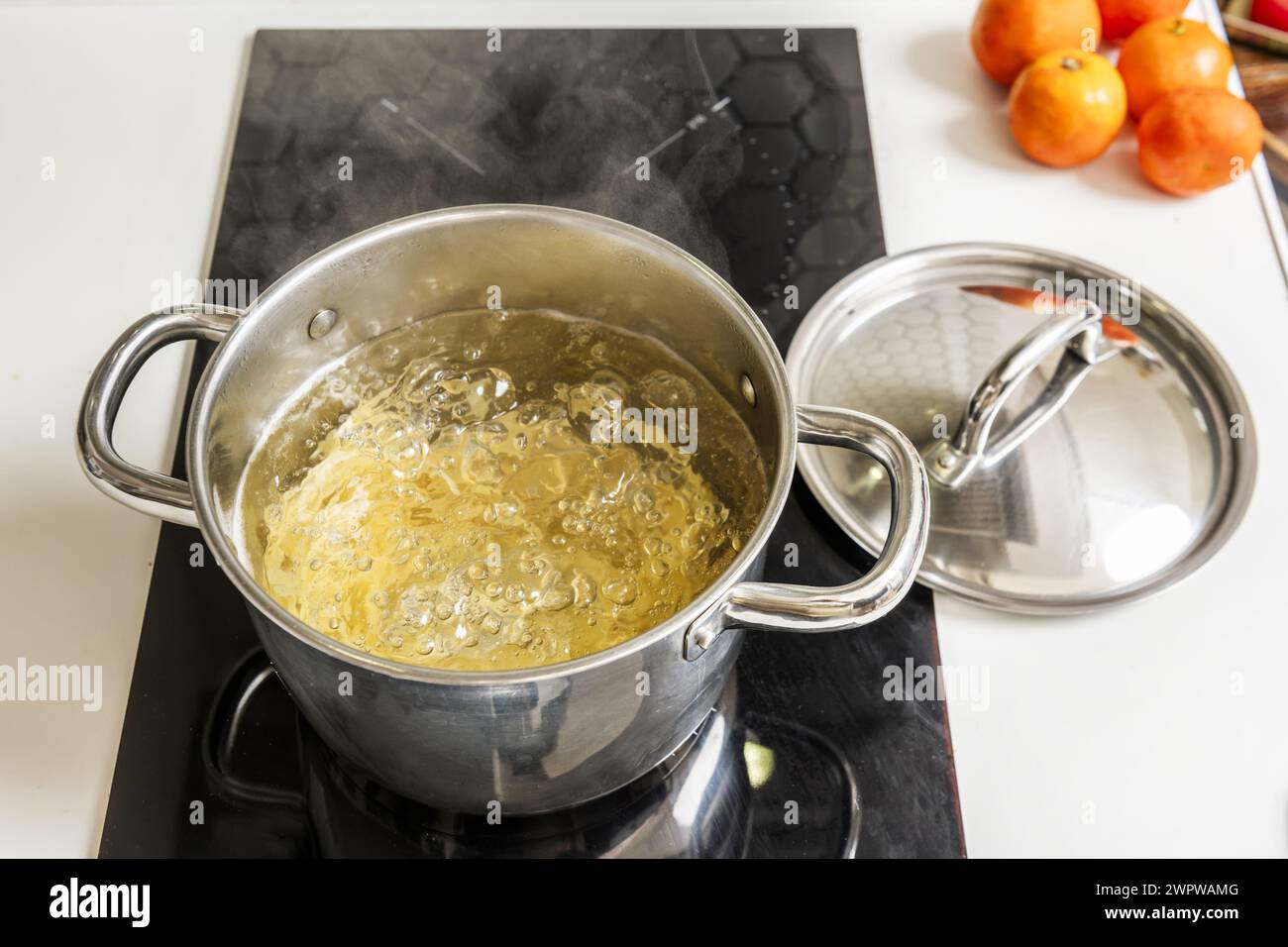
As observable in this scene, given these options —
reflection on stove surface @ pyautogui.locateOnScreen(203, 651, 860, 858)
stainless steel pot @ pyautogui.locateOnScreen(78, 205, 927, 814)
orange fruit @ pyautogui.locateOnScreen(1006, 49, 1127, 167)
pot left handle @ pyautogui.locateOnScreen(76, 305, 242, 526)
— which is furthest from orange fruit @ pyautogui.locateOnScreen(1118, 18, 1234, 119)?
pot left handle @ pyautogui.locateOnScreen(76, 305, 242, 526)

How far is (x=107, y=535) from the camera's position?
2.82ft

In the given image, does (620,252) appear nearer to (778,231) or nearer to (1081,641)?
(778,231)

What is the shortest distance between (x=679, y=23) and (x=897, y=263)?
377 millimetres

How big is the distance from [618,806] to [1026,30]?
781mm

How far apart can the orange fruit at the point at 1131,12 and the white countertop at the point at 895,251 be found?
108mm

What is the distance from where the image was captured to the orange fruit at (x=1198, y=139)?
99cm

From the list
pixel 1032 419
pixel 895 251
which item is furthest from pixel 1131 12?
pixel 1032 419

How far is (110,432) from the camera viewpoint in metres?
0.68

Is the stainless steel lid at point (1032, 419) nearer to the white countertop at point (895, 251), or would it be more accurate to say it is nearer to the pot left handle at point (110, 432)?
the white countertop at point (895, 251)

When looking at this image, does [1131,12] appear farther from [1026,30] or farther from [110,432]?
[110,432]

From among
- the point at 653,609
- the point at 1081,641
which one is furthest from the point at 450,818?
the point at 1081,641

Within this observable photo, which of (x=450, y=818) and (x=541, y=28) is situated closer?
(x=450, y=818)

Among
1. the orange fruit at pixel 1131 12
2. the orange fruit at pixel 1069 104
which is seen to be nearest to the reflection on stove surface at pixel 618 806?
the orange fruit at pixel 1069 104

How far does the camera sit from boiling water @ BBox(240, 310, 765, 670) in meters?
0.71
